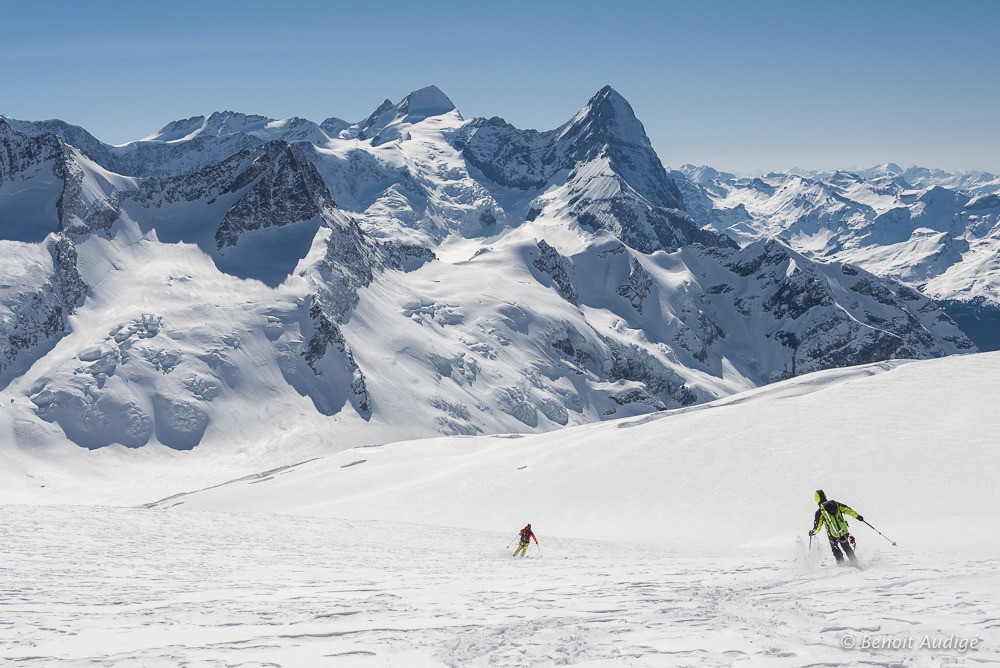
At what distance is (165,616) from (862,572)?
1479cm

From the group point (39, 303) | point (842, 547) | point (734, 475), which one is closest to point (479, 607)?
point (842, 547)

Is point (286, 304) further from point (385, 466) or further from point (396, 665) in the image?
point (396, 665)

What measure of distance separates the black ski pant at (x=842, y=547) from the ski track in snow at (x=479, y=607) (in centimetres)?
55

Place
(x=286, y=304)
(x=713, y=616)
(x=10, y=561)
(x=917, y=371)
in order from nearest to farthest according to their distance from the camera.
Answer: (x=713, y=616) < (x=10, y=561) < (x=917, y=371) < (x=286, y=304)

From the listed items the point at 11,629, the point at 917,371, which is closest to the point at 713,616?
the point at 11,629

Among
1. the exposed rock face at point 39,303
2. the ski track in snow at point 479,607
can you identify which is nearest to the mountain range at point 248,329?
the exposed rock face at point 39,303

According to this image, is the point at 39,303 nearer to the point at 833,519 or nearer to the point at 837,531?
the point at 833,519

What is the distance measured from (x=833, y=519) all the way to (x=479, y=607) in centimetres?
935

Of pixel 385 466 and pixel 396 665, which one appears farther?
pixel 385 466

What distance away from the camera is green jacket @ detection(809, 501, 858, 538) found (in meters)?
18.8

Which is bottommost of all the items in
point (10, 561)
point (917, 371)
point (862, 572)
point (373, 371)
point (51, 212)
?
point (862, 572)

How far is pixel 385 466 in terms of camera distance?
2190 inches

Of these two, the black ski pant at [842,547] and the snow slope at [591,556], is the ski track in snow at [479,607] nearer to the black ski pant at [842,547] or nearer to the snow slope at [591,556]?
the snow slope at [591,556]

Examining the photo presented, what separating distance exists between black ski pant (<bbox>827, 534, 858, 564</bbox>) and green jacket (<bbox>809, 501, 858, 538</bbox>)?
0.10m
